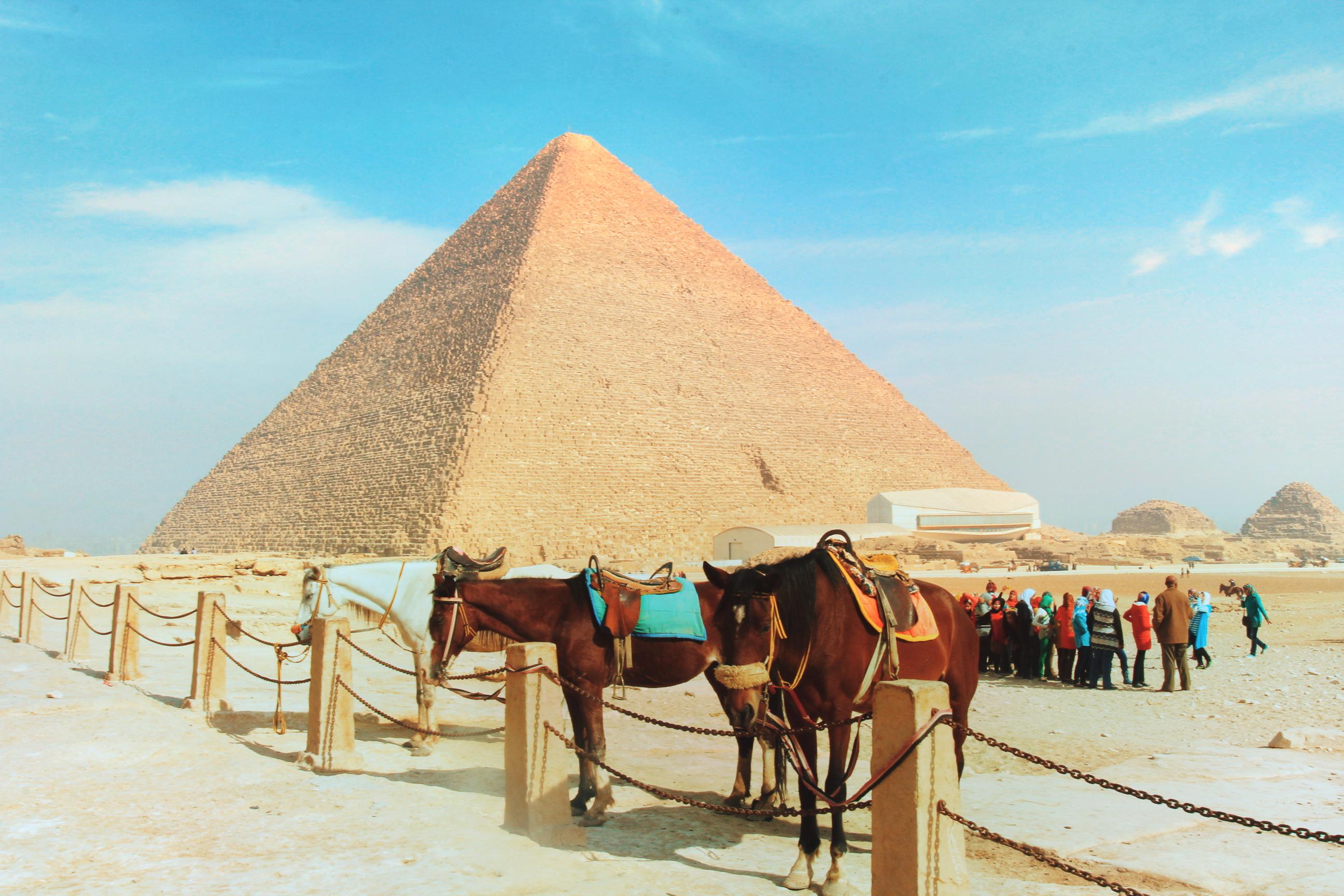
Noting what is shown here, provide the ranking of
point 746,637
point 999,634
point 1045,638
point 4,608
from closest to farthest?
point 746,637 → point 1045,638 → point 999,634 → point 4,608

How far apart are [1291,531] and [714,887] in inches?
2611

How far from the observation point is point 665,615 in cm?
477

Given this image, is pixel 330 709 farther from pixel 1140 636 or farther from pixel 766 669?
pixel 1140 636

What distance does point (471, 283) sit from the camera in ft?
189

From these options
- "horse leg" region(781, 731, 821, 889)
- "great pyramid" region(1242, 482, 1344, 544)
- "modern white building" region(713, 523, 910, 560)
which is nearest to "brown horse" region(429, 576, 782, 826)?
"horse leg" region(781, 731, 821, 889)

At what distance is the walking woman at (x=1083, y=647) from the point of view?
378 inches

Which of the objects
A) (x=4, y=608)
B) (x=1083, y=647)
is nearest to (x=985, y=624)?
(x=1083, y=647)

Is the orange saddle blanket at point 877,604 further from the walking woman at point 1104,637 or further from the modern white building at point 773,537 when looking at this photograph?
the modern white building at point 773,537

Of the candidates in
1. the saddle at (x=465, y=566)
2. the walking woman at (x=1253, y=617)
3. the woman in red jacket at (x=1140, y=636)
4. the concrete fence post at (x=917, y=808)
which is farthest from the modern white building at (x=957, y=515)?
the concrete fence post at (x=917, y=808)

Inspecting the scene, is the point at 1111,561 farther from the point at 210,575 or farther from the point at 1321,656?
the point at 210,575

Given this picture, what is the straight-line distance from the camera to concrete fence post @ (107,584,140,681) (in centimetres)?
784

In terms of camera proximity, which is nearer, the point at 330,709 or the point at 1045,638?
the point at 330,709

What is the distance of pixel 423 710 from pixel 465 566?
4.66 ft

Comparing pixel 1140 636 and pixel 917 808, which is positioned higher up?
pixel 917 808
